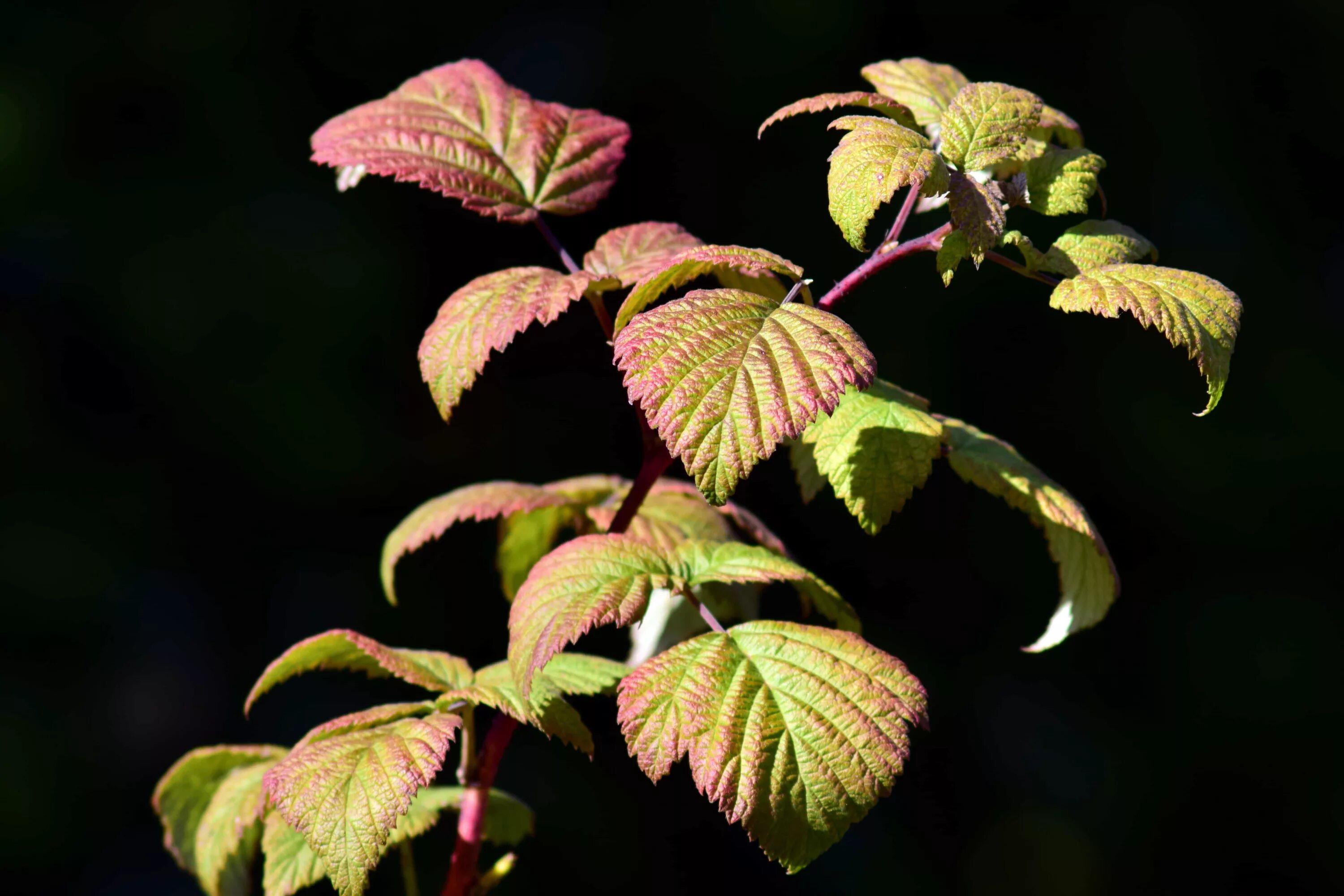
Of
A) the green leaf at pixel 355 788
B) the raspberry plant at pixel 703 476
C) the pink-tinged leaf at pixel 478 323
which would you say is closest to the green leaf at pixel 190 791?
the raspberry plant at pixel 703 476

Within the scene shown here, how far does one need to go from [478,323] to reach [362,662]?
0.29 metres

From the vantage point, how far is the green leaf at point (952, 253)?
702mm

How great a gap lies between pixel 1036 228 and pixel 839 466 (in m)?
1.70

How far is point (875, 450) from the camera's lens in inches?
32.8

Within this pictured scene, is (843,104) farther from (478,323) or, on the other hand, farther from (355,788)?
(355,788)

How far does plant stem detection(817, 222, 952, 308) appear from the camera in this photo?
2.49ft

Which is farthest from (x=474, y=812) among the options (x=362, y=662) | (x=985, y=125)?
(x=985, y=125)

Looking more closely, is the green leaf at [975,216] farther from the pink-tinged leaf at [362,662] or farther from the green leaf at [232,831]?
the green leaf at [232,831]

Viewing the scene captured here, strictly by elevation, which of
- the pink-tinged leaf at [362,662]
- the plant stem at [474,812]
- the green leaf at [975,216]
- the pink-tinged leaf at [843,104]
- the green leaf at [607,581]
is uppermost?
the pink-tinged leaf at [843,104]

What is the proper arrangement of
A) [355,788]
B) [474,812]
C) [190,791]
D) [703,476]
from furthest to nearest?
[190,791]
[474,812]
[355,788]
[703,476]

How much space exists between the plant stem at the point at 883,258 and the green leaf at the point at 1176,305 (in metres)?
0.08

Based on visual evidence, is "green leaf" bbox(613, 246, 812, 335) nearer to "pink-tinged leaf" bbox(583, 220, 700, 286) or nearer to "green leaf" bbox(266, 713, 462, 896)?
"pink-tinged leaf" bbox(583, 220, 700, 286)

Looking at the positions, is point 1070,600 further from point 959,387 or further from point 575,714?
point 959,387

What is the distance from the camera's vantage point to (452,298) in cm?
85
